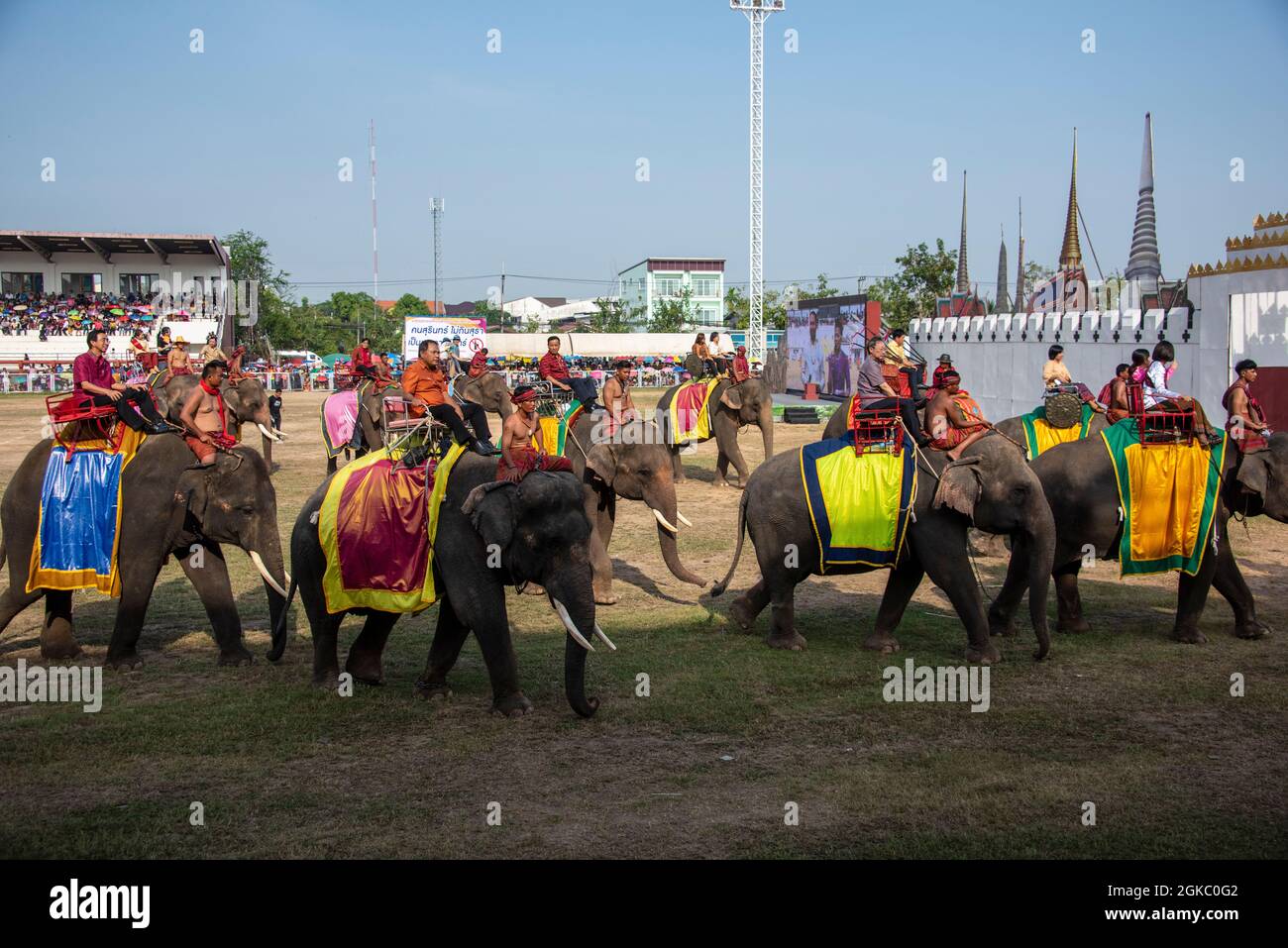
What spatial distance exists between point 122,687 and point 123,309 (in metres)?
60.0

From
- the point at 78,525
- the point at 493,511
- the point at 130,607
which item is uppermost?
the point at 493,511

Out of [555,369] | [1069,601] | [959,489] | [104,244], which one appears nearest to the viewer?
[959,489]

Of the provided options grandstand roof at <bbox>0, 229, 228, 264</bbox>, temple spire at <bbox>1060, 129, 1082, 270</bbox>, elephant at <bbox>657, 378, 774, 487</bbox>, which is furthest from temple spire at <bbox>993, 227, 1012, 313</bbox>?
grandstand roof at <bbox>0, 229, 228, 264</bbox>

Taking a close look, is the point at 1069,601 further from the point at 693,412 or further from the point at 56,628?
the point at 693,412

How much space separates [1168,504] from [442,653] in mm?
6488

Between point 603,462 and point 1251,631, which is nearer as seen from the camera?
point 1251,631

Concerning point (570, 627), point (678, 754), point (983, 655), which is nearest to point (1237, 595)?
point (983, 655)

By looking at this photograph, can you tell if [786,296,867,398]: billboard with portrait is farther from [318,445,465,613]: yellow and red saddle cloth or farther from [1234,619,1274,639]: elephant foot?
[318,445,465,613]: yellow and red saddle cloth

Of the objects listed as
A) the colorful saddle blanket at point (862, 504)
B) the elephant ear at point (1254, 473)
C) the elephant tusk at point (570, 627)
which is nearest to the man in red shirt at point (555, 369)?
the colorful saddle blanket at point (862, 504)

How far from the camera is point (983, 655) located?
962 centimetres

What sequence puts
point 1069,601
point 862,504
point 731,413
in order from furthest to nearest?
point 731,413, point 1069,601, point 862,504

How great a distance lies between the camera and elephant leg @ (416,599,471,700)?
881 cm

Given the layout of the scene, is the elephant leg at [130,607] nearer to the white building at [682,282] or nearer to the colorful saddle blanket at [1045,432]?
the colorful saddle blanket at [1045,432]
